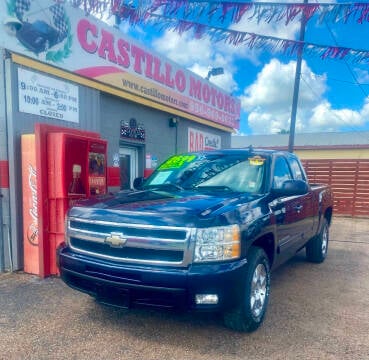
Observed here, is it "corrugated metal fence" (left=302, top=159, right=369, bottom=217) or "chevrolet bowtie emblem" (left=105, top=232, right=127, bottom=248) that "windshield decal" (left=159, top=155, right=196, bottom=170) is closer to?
"chevrolet bowtie emblem" (left=105, top=232, right=127, bottom=248)

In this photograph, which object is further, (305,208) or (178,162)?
(305,208)

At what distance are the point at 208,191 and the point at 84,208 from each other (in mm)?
1361

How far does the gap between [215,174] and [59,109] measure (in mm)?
3338

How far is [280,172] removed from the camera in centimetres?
470

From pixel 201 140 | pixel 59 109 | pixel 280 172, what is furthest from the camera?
pixel 201 140

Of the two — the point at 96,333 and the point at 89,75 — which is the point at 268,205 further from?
the point at 89,75

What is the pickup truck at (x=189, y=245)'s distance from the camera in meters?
2.96

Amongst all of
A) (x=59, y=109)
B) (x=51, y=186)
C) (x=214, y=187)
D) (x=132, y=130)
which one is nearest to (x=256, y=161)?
(x=214, y=187)

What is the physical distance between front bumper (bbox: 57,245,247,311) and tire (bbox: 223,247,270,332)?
14 cm

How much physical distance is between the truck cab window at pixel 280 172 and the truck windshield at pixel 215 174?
241 mm

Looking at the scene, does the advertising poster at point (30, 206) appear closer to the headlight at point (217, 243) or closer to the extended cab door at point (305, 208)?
the headlight at point (217, 243)

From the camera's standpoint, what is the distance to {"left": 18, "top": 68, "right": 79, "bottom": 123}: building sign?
544cm

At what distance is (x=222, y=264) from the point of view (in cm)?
299

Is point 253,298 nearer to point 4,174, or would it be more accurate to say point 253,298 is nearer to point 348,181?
point 4,174
